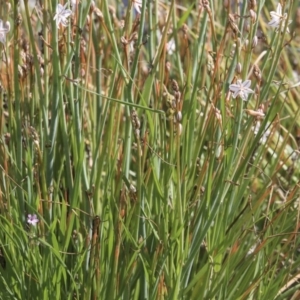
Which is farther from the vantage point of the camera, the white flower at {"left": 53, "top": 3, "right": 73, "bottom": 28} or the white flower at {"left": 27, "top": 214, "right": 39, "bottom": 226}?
the white flower at {"left": 27, "top": 214, "right": 39, "bottom": 226}

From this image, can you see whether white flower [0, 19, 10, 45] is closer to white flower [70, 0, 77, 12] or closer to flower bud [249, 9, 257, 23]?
white flower [70, 0, 77, 12]

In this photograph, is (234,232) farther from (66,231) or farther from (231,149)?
(66,231)

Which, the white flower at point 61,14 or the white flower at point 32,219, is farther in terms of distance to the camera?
the white flower at point 32,219

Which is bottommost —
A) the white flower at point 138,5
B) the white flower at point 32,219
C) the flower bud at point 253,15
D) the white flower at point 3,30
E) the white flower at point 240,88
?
the white flower at point 32,219

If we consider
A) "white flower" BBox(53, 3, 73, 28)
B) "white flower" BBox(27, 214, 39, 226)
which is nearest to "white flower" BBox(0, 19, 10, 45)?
"white flower" BBox(53, 3, 73, 28)

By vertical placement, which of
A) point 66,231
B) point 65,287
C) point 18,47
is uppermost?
point 18,47

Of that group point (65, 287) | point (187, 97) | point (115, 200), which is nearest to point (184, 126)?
point (187, 97)

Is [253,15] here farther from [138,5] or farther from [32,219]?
[32,219]

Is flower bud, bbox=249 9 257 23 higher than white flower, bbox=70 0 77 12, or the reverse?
flower bud, bbox=249 9 257 23

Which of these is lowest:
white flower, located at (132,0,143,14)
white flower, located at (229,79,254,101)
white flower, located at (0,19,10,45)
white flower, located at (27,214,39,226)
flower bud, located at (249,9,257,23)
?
white flower, located at (27,214,39,226)

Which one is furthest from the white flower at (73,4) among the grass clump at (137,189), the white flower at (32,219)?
the white flower at (32,219)

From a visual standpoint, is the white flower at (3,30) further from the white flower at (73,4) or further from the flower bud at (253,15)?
the flower bud at (253,15)
